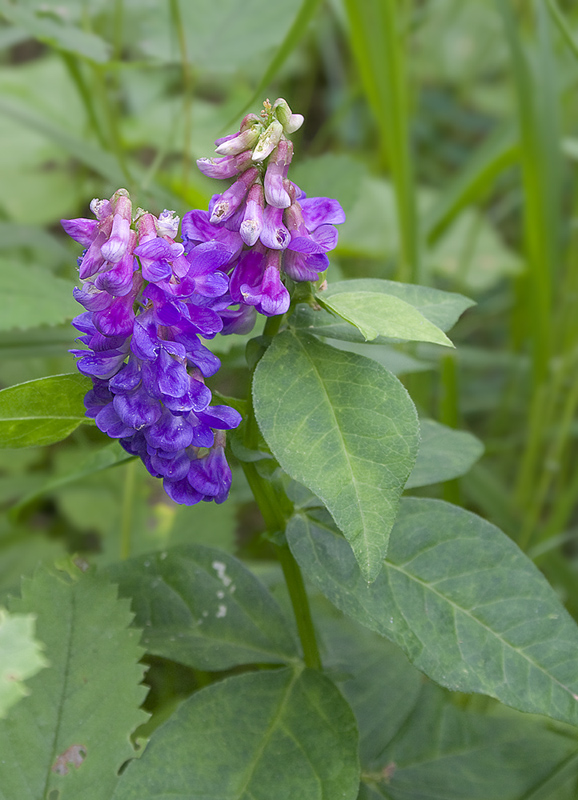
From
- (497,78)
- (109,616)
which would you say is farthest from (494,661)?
(497,78)

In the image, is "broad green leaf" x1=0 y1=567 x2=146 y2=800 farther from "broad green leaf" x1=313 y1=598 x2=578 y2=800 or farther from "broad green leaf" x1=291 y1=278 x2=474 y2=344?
"broad green leaf" x1=291 y1=278 x2=474 y2=344

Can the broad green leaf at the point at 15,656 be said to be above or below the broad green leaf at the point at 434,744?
above

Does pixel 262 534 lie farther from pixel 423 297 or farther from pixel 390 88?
pixel 390 88

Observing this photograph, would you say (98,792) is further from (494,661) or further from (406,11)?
(406,11)

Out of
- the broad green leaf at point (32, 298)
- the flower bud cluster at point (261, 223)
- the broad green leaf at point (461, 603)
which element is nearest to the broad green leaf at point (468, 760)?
the broad green leaf at point (461, 603)

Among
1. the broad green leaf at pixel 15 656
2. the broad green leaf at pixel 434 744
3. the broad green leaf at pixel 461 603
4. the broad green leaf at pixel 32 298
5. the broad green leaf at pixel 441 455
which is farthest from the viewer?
the broad green leaf at pixel 32 298

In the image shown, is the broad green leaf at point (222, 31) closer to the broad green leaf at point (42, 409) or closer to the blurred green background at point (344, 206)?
the blurred green background at point (344, 206)
